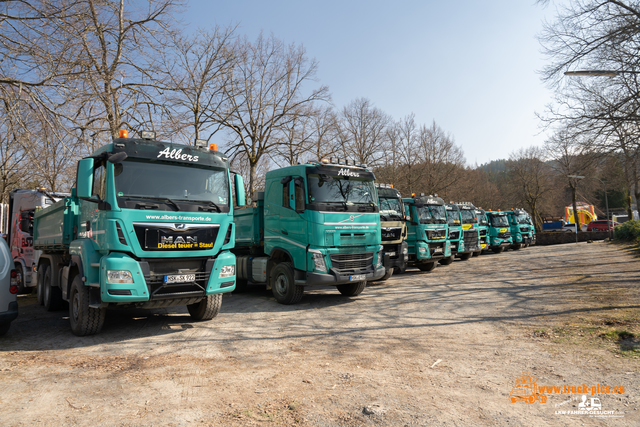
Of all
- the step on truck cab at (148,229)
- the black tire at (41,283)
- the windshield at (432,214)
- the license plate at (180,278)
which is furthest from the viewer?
the windshield at (432,214)

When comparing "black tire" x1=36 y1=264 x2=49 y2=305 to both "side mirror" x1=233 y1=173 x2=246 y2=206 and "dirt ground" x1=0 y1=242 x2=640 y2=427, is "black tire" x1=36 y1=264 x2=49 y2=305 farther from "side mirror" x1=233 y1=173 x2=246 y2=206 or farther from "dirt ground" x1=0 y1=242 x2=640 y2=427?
"side mirror" x1=233 y1=173 x2=246 y2=206

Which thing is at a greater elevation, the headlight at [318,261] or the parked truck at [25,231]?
the parked truck at [25,231]

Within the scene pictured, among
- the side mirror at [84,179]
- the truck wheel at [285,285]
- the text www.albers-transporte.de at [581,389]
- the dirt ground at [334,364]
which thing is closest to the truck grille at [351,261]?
the dirt ground at [334,364]

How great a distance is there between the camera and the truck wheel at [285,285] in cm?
927

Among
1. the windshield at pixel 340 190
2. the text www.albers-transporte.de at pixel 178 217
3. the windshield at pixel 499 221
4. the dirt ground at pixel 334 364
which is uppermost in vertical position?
the windshield at pixel 340 190

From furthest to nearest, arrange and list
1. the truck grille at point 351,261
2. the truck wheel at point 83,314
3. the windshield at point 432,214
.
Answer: the windshield at point 432,214 < the truck grille at point 351,261 < the truck wheel at point 83,314

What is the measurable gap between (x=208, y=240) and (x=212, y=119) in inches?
724

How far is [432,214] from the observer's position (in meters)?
15.6

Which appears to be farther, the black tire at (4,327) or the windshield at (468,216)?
the windshield at (468,216)

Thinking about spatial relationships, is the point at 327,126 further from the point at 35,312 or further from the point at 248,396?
the point at 248,396

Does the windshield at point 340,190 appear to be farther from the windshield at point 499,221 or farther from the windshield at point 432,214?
the windshield at point 499,221

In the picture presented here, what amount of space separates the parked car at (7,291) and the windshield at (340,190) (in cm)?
554

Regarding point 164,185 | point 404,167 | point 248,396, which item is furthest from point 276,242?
point 404,167

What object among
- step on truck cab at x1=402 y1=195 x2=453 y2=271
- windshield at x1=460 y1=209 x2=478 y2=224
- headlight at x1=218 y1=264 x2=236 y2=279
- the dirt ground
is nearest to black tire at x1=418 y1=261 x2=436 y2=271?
step on truck cab at x1=402 y1=195 x2=453 y2=271
